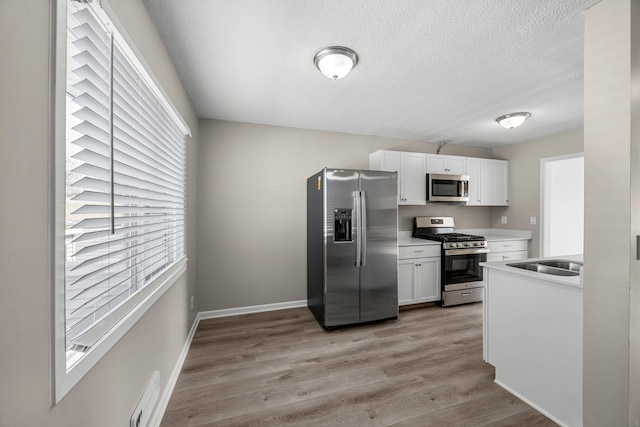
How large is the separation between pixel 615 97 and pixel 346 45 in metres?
1.51

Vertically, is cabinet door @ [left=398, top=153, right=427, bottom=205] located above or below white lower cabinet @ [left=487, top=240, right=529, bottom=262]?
above

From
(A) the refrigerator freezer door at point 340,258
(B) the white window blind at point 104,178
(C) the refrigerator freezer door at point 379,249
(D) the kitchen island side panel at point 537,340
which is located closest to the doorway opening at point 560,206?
(C) the refrigerator freezer door at point 379,249

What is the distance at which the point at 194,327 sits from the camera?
2.88 metres

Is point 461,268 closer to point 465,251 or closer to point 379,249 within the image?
point 465,251

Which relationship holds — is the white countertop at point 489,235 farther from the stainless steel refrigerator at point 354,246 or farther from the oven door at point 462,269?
the stainless steel refrigerator at point 354,246

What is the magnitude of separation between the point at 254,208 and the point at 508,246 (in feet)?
12.8

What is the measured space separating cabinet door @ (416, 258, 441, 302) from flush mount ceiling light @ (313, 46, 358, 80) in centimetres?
267

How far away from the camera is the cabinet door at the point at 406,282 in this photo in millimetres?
3461

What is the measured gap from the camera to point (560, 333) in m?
1.59

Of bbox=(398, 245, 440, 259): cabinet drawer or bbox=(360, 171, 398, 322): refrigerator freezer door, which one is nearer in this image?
bbox=(360, 171, 398, 322): refrigerator freezer door

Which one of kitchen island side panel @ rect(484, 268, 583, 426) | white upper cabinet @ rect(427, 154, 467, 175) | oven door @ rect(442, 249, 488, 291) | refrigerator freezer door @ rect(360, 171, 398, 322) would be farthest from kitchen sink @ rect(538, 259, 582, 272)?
white upper cabinet @ rect(427, 154, 467, 175)

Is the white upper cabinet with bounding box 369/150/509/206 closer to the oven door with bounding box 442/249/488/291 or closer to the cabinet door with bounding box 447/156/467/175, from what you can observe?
the cabinet door with bounding box 447/156/467/175

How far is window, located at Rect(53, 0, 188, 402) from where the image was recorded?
2.55 ft

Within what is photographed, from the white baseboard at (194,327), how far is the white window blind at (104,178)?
0.86 m
